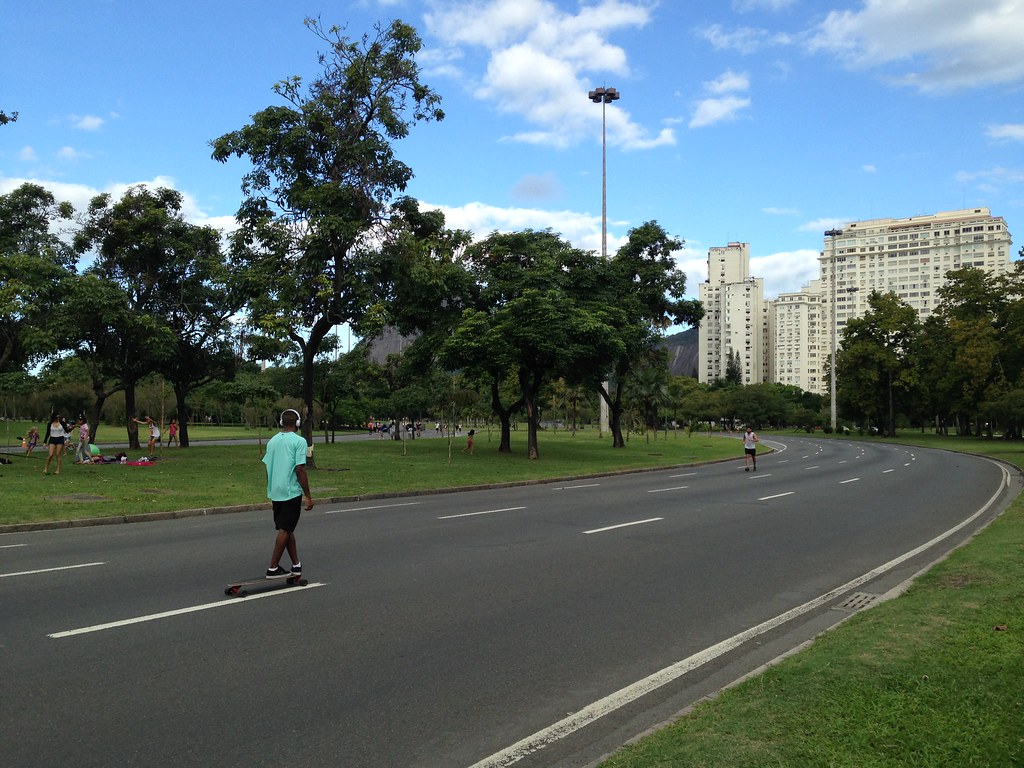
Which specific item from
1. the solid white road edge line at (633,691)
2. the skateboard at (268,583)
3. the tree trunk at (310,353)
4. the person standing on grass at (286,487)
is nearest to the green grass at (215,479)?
the tree trunk at (310,353)

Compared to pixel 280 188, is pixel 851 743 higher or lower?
lower

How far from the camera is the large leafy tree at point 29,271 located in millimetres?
22281

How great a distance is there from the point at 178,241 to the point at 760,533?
27.0 m

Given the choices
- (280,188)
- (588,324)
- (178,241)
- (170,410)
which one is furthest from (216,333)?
(170,410)

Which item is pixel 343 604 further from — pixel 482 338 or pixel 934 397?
pixel 934 397

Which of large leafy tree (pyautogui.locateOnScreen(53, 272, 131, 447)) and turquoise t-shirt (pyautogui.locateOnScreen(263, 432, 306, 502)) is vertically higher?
large leafy tree (pyautogui.locateOnScreen(53, 272, 131, 447))

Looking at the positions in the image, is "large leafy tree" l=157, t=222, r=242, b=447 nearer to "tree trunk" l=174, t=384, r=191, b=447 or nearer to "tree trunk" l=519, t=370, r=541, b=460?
"tree trunk" l=174, t=384, r=191, b=447

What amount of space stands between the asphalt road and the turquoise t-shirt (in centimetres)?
95

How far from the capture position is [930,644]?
17.8ft

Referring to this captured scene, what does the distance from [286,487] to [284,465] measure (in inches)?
8.8

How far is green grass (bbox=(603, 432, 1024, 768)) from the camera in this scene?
3.64m

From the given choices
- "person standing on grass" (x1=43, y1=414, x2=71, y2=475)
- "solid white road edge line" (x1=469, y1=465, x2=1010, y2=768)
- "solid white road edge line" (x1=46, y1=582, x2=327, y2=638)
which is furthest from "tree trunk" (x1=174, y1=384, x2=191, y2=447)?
"solid white road edge line" (x1=469, y1=465, x2=1010, y2=768)

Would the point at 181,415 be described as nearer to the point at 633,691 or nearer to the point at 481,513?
the point at 481,513

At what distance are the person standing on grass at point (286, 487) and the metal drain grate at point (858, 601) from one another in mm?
5388
